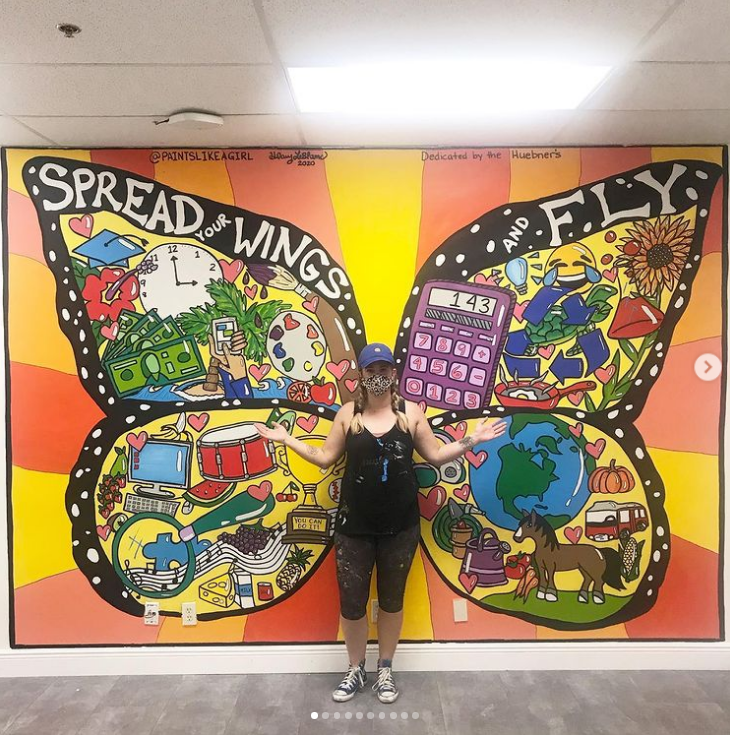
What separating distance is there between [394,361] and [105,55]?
1777 millimetres

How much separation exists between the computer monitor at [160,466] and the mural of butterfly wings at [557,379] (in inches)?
46.6

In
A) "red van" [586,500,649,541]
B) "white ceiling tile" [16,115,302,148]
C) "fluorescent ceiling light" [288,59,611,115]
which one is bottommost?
"red van" [586,500,649,541]

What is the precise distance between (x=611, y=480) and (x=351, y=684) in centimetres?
163

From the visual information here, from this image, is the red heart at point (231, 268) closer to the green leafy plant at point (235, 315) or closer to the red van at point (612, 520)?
the green leafy plant at point (235, 315)

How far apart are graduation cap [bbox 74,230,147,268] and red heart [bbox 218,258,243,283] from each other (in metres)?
0.42

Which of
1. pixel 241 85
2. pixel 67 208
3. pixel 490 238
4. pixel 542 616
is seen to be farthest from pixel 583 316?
pixel 67 208

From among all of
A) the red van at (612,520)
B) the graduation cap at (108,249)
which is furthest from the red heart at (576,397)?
the graduation cap at (108,249)

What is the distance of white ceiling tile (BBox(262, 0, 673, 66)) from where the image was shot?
1.75 metres

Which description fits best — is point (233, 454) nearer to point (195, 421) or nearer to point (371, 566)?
point (195, 421)

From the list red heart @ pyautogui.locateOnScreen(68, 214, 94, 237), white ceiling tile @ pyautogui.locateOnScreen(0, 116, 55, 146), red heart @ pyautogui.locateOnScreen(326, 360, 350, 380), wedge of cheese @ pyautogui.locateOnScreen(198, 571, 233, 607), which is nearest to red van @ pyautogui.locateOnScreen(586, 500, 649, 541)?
red heart @ pyautogui.locateOnScreen(326, 360, 350, 380)

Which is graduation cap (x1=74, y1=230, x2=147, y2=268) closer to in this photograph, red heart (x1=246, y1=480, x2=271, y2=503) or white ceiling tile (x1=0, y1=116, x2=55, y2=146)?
white ceiling tile (x1=0, y1=116, x2=55, y2=146)

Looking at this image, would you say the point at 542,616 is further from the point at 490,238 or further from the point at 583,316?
the point at 490,238

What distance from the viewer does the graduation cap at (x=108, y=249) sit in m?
3.01

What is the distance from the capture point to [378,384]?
2764 millimetres
